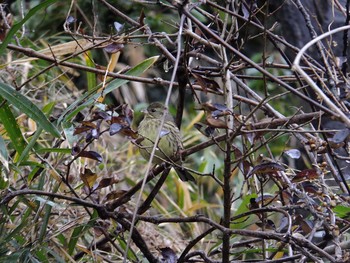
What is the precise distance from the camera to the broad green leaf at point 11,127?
267 centimetres

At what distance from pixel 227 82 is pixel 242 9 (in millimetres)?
401

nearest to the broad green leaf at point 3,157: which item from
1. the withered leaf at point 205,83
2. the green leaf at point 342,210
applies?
the withered leaf at point 205,83

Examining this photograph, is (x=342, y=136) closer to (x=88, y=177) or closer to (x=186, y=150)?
(x=186, y=150)

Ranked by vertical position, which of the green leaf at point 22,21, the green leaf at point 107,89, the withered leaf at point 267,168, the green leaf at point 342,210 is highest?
the green leaf at point 22,21

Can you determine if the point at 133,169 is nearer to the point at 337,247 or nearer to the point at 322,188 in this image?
the point at 322,188

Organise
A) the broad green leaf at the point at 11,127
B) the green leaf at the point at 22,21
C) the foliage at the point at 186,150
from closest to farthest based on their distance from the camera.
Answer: the foliage at the point at 186,150 → the green leaf at the point at 22,21 → the broad green leaf at the point at 11,127

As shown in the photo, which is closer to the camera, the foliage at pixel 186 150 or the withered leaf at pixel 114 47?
the foliage at pixel 186 150

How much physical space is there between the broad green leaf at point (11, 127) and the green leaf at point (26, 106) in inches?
2.9

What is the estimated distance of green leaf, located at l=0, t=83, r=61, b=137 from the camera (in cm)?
253

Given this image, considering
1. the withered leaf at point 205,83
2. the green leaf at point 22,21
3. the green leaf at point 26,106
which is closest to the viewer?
the withered leaf at point 205,83

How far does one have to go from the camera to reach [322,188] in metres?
2.17

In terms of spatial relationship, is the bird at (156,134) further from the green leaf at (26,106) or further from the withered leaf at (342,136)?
the withered leaf at (342,136)

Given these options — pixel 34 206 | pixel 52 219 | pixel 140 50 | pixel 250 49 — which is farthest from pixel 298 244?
pixel 250 49

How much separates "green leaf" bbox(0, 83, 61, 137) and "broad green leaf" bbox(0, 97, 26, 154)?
73 millimetres
